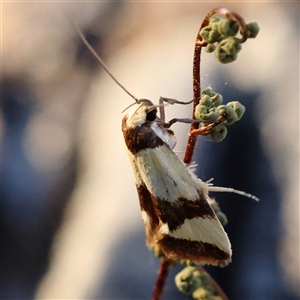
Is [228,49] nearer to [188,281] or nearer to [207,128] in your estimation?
[207,128]

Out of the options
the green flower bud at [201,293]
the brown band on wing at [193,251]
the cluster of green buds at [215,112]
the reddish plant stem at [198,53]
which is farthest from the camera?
the green flower bud at [201,293]

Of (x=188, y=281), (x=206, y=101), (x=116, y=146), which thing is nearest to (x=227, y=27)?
(x=206, y=101)

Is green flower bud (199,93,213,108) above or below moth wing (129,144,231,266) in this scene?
above

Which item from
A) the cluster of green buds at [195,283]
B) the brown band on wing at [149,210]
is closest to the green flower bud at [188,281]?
the cluster of green buds at [195,283]

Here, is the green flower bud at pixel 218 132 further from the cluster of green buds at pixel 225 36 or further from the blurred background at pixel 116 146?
the blurred background at pixel 116 146

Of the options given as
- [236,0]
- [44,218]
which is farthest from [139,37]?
[44,218]

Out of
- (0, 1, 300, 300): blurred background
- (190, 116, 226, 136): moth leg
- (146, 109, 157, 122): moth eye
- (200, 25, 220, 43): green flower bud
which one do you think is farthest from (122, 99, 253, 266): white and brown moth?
(0, 1, 300, 300): blurred background

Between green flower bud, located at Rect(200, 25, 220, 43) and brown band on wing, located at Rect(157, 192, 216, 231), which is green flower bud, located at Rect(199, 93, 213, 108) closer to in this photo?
green flower bud, located at Rect(200, 25, 220, 43)
